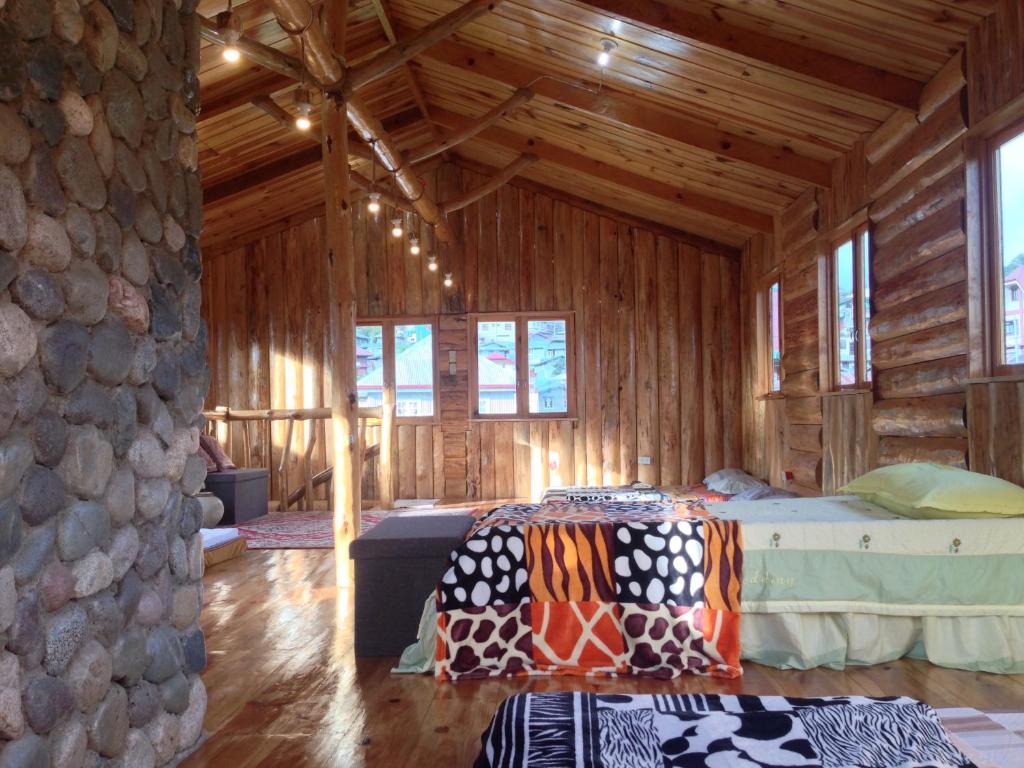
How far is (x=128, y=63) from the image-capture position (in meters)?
2.24

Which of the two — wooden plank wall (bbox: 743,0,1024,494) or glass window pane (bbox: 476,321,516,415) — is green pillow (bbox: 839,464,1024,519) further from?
glass window pane (bbox: 476,321,516,415)

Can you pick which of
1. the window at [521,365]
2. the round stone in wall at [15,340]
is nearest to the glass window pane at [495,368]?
the window at [521,365]

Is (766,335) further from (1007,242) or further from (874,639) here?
(874,639)

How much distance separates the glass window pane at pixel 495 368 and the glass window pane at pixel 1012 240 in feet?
20.7

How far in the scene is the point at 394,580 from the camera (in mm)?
3455

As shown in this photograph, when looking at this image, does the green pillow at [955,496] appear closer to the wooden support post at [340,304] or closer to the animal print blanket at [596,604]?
the animal print blanket at [596,604]

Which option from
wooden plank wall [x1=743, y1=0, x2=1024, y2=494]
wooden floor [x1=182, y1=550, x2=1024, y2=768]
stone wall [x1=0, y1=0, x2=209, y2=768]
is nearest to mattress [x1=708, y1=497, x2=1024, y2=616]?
wooden floor [x1=182, y1=550, x2=1024, y2=768]

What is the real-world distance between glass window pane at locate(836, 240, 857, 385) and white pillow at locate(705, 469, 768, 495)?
7.11 ft

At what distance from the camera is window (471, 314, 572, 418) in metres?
9.52

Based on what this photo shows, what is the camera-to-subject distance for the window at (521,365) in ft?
31.2

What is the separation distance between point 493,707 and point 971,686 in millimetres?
1904

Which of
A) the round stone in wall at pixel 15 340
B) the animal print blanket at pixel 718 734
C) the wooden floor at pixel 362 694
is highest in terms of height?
the round stone in wall at pixel 15 340

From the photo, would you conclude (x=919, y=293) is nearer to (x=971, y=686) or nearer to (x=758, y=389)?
(x=971, y=686)

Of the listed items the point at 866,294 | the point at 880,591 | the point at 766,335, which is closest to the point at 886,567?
the point at 880,591
